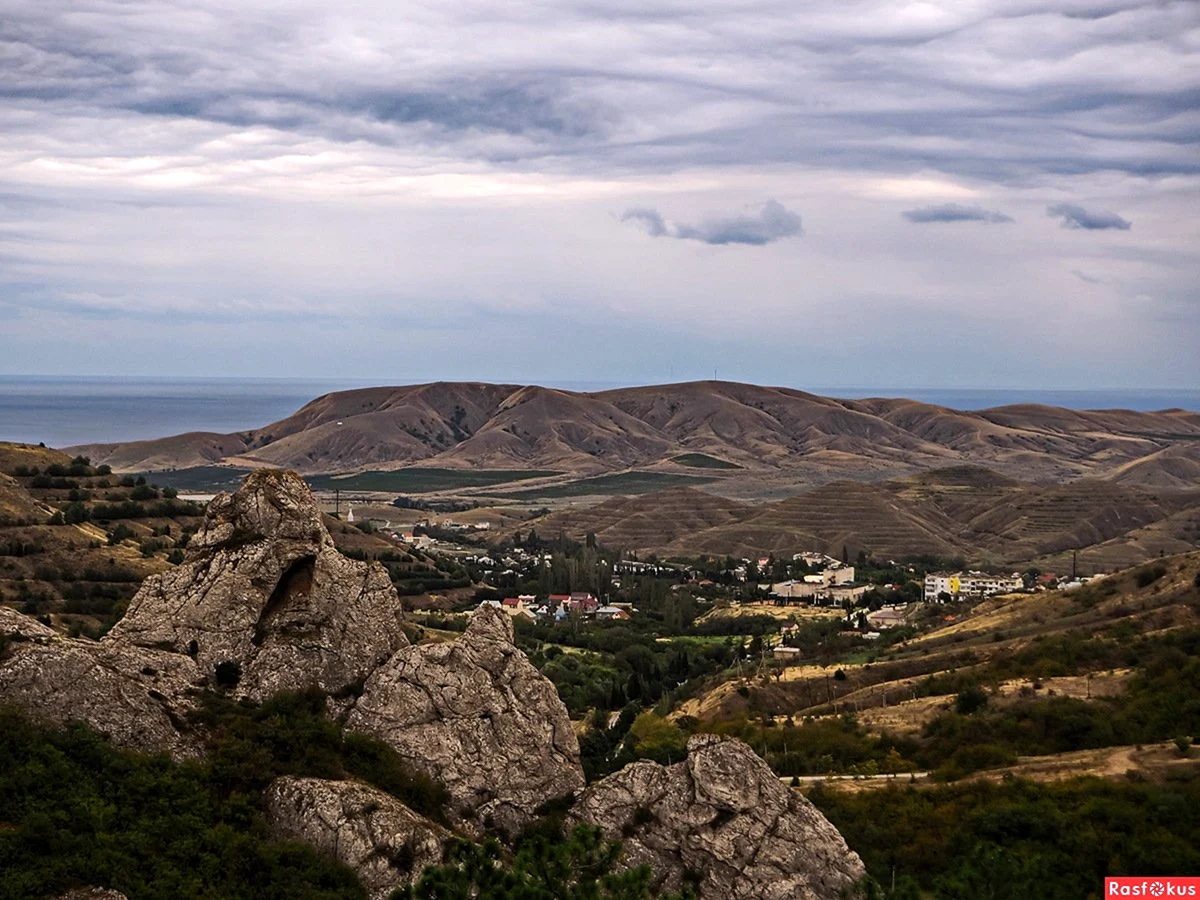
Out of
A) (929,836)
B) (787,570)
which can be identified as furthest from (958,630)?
(787,570)

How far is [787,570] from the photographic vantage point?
130 m

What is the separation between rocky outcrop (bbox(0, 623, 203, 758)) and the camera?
85.2 feet

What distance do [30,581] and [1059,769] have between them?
5133cm

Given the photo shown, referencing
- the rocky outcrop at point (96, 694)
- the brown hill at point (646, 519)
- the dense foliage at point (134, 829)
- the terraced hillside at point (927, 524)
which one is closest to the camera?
the dense foliage at point (134, 829)

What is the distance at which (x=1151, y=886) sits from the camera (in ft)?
101

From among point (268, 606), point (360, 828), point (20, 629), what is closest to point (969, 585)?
point (268, 606)

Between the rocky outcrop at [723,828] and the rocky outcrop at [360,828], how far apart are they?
4.22 metres

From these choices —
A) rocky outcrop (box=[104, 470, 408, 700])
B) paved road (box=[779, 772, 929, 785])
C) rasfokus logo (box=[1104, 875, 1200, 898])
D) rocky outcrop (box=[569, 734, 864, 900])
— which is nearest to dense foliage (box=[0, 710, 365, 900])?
rocky outcrop (box=[104, 470, 408, 700])

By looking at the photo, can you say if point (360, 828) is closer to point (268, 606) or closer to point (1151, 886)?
point (268, 606)

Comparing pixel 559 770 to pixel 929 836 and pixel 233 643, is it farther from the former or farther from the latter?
pixel 929 836

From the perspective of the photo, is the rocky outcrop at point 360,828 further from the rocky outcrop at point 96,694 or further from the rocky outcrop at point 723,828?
the rocky outcrop at point 723,828

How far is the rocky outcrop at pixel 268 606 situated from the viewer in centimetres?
2973

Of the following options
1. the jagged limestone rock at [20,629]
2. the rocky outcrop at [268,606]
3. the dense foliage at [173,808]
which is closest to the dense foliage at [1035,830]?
the dense foliage at [173,808]

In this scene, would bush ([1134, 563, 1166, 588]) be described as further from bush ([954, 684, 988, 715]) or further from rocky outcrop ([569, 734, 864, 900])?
rocky outcrop ([569, 734, 864, 900])
